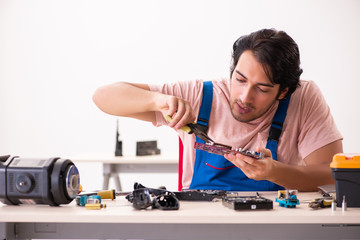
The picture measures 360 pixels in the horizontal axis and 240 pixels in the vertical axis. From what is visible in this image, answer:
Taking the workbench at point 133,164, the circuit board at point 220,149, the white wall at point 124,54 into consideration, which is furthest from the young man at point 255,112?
the white wall at point 124,54

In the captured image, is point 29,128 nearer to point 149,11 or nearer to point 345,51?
point 149,11

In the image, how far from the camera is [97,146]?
5.92 metres

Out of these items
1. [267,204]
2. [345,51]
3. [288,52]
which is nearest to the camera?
[267,204]

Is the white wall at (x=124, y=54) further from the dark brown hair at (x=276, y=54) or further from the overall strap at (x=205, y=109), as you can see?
the dark brown hair at (x=276, y=54)

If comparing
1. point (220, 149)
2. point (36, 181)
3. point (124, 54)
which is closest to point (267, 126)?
point (220, 149)

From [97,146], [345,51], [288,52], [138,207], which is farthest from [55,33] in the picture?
[138,207]

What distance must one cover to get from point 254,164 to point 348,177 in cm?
34

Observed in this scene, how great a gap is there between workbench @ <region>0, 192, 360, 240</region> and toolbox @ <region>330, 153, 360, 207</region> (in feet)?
0.15

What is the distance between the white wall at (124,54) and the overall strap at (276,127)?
380 cm

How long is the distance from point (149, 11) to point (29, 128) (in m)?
2.23

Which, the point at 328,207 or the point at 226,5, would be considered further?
the point at 226,5

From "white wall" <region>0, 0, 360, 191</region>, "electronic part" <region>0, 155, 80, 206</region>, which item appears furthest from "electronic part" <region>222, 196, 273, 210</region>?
"white wall" <region>0, 0, 360, 191</region>

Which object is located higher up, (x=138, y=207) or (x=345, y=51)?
(x=345, y=51)

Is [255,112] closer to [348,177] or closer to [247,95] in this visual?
[247,95]
